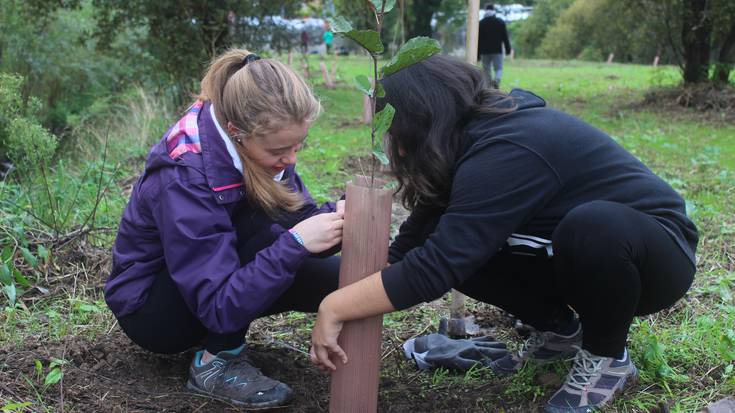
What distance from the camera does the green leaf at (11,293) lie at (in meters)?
2.64

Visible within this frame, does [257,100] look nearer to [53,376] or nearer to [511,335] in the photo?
[53,376]

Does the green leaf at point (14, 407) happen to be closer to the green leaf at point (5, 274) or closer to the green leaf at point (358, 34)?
the green leaf at point (5, 274)

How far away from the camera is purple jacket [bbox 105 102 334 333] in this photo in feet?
5.99

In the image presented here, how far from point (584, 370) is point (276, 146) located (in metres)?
1.10

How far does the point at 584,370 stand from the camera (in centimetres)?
199

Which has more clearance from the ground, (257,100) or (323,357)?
(257,100)

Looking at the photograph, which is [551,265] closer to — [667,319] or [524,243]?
[524,243]

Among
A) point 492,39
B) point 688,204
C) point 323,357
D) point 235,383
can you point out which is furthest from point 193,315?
point 492,39

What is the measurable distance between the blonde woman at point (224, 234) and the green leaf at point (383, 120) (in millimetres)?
304

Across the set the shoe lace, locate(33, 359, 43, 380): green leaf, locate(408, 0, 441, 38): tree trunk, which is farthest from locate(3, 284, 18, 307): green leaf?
locate(408, 0, 441, 38): tree trunk

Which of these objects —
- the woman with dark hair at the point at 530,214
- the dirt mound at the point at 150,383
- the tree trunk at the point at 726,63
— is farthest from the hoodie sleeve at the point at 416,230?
the tree trunk at the point at 726,63

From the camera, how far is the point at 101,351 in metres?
2.29

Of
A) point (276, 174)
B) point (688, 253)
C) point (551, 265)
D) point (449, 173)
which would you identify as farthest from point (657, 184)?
point (276, 174)

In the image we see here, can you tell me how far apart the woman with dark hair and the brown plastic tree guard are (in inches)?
2.1
